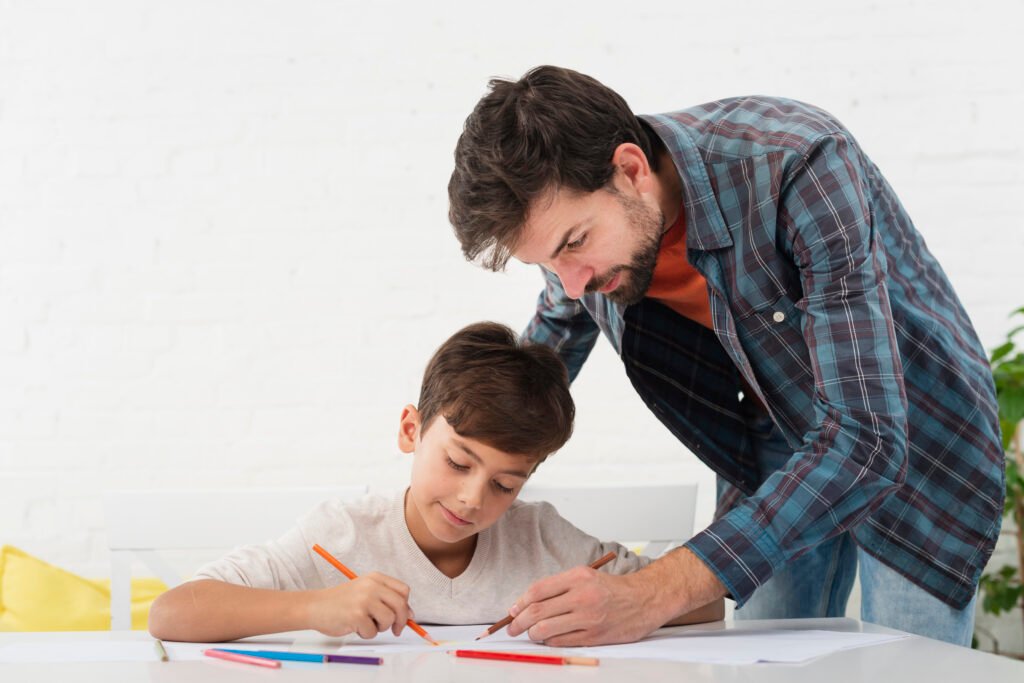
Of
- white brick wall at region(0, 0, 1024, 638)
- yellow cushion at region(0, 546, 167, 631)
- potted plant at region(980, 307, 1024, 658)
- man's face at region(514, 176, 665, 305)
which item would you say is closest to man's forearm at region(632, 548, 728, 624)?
man's face at region(514, 176, 665, 305)

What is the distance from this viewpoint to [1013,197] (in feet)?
→ 8.48

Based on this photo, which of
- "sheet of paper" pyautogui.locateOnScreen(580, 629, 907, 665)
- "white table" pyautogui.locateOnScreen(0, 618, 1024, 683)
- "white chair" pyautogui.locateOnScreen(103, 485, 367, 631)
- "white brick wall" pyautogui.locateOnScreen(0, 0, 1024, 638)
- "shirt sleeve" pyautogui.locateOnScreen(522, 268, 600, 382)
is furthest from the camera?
"white brick wall" pyautogui.locateOnScreen(0, 0, 1024, 638)

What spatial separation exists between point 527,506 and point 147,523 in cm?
75

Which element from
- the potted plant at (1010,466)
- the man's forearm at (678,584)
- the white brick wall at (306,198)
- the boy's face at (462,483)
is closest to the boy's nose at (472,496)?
the boy's face at (462,483)

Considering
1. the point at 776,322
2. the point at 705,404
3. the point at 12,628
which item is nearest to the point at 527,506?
the point at 705,404

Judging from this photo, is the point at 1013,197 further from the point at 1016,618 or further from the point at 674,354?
the point at 674,354

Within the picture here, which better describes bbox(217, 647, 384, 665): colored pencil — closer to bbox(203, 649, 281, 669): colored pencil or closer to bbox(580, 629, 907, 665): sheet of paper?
bbox(203, 649, 281, 669): colored pencil

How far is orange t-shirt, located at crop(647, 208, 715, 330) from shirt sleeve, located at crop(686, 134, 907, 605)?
0.25 meters

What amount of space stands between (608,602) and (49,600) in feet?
4.33

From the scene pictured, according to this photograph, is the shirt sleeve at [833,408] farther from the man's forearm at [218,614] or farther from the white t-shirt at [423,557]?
the man's forearm at [218,614]

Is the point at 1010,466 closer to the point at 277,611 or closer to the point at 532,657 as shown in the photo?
the point at 532,657

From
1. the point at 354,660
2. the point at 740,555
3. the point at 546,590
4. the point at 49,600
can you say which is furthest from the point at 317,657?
the point at 49,600

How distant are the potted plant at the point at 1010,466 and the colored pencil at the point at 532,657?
170 centimetres

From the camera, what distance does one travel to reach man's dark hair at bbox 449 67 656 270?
1.28 m
